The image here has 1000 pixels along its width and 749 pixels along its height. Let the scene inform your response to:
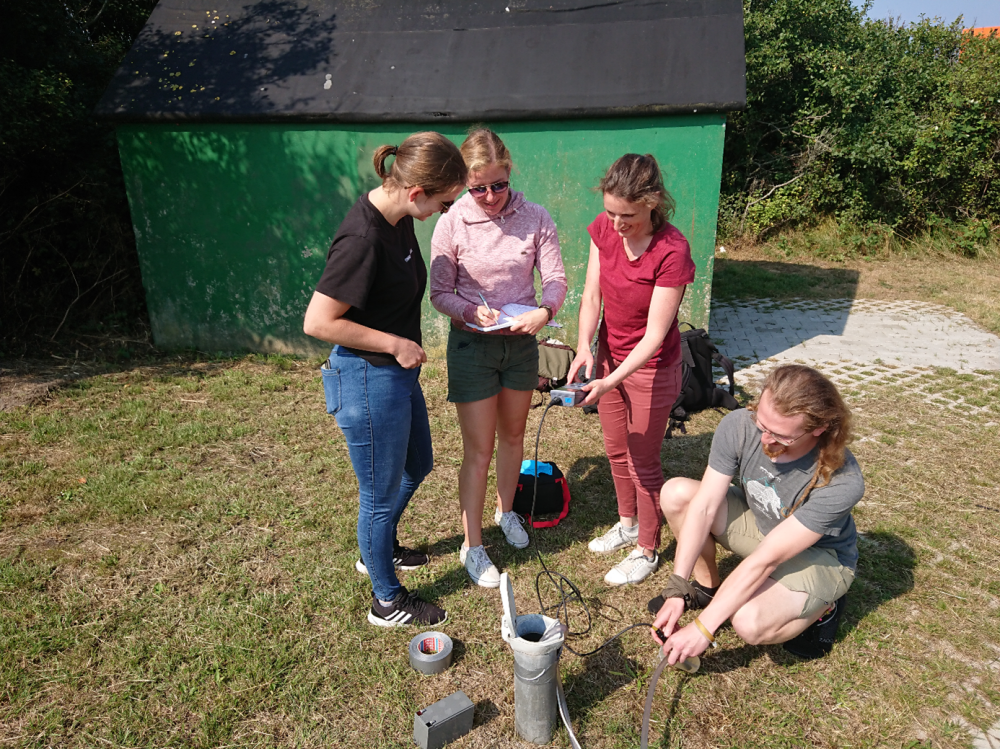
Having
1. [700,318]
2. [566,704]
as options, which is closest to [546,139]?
[700,318]

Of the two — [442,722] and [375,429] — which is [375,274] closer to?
[375,429]

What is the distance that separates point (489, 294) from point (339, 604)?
1.59m

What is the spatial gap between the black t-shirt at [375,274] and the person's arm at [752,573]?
1.47 metres

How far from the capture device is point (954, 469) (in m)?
4.51

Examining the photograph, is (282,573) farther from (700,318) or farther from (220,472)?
(700,318)

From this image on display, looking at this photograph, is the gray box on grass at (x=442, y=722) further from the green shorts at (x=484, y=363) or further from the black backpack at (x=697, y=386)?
the black backpack at (x=697, y=386)

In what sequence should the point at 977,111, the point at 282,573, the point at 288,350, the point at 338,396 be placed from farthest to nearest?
1. the point at 977,111
2. the point at 288,350
3. the point at 282,573
4. the point at 338,396

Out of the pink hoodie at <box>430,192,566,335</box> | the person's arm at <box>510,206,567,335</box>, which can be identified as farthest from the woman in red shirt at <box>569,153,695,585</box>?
the pink hoodie at <box>430,192,566,335</box>

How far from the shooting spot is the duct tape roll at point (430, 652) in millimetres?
2732

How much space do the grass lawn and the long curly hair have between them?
977 mm

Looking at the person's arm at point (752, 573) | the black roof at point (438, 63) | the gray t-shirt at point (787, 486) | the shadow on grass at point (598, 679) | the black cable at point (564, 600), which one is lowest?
the shadow on grass at point (598, 679)

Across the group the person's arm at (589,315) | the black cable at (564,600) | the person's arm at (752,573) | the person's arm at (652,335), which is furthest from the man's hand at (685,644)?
the person's arm at (589,315)

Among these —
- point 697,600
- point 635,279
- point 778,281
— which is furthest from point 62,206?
point 778,281

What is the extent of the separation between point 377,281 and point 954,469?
4.18m
